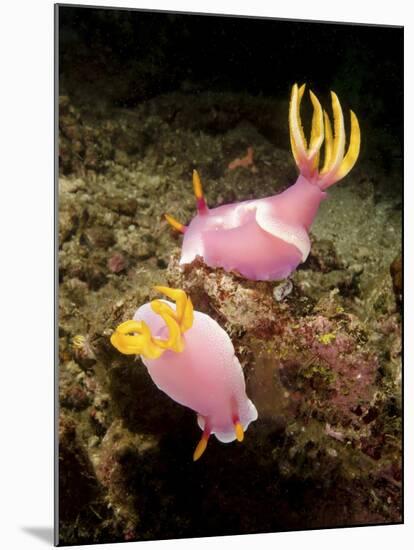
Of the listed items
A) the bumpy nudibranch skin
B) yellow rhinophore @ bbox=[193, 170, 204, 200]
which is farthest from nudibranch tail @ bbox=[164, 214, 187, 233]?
the bumpy nudibranch skin

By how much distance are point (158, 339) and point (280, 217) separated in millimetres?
720

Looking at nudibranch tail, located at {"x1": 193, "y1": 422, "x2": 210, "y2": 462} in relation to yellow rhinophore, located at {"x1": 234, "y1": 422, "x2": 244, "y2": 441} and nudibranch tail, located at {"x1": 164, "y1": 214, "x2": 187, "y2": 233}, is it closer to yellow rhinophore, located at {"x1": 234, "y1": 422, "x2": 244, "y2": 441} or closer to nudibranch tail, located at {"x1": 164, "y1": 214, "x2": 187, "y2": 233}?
yellow rhinophore, located at {"x1": 234, "y1": 422, "x2": 244, "y2": 441}

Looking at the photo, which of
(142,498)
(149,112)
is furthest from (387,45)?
(142,498)

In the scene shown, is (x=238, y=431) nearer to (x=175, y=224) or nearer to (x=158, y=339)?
(x=158, y=339)

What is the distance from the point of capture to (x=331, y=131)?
4.14 metres

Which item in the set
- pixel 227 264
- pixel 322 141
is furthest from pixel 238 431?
pixel 322 141

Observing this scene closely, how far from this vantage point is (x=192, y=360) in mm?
3887

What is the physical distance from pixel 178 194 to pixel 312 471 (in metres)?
1.30

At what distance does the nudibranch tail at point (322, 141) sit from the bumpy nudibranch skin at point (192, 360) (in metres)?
0.77

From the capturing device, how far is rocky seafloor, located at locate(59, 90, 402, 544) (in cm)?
386

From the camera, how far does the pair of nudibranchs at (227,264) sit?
387cm

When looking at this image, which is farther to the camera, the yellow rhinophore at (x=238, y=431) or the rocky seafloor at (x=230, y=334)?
the yellow rhinophore at (x=238, y=431)

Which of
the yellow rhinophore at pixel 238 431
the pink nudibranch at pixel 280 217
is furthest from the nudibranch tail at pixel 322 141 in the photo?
the yellow rhinophore at pixel 238 431

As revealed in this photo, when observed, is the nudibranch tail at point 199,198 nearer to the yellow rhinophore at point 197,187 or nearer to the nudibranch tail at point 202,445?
the yellow rhinophore at point 197,187
